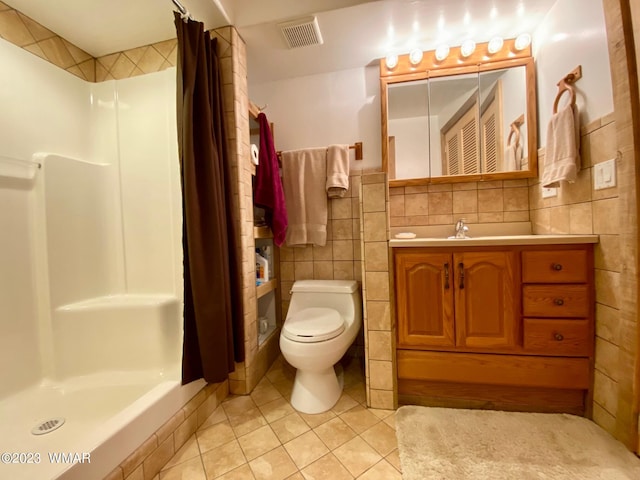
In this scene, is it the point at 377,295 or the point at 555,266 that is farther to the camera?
the point at 377,295

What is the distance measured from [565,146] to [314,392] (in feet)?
5.81

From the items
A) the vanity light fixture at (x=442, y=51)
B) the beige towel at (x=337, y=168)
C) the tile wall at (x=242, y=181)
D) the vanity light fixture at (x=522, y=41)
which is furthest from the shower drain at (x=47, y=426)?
the vanity light fixture at (x=522, y=41)

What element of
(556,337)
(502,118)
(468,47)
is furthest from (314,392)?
(468,47)

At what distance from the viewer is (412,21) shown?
4.93 ft

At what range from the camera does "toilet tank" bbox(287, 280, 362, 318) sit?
5.50 ft

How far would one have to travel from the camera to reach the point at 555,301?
1.20 m

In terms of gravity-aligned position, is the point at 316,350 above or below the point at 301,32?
below

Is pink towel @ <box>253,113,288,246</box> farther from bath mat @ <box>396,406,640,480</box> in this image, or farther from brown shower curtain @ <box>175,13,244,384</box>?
bath mat @ <box>396,406,640,480</box>

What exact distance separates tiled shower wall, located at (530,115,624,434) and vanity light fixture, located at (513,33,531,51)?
2.50 ft

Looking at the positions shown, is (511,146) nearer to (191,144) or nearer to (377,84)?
(377,84)

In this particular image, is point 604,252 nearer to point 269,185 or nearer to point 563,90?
point 563,90

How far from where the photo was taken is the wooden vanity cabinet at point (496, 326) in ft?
3.92

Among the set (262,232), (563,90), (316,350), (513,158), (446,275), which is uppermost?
(563,90)

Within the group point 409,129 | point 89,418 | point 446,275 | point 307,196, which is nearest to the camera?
point 89,418
